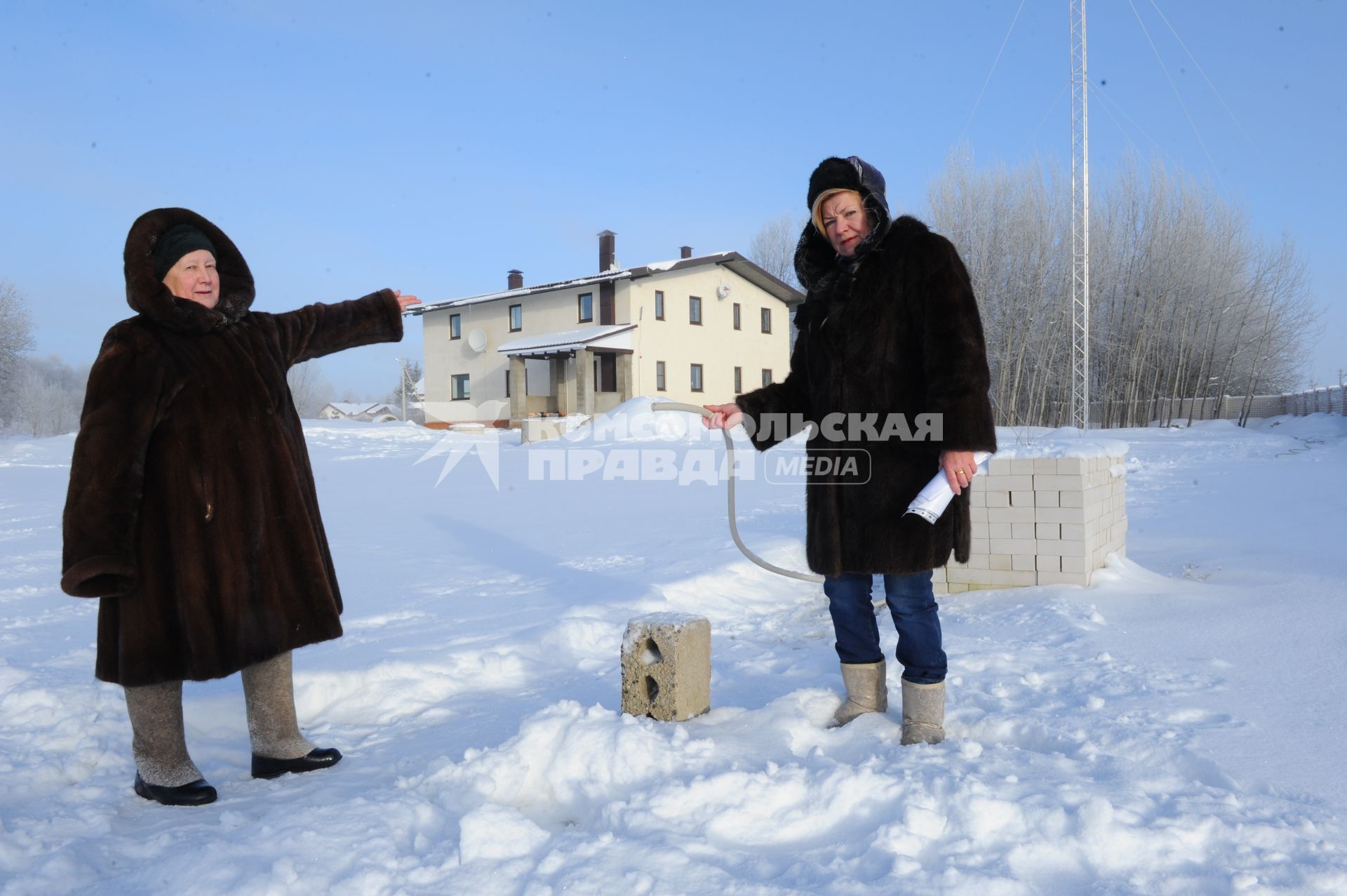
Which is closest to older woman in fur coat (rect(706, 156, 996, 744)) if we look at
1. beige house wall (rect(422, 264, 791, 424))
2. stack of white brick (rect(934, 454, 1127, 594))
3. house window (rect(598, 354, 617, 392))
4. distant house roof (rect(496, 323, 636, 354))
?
stack of white brick (rect(934, 454, 1127, 594))

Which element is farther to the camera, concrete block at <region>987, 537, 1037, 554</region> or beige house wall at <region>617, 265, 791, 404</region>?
beige house wall at <region>617, 265, 791, 404</region>

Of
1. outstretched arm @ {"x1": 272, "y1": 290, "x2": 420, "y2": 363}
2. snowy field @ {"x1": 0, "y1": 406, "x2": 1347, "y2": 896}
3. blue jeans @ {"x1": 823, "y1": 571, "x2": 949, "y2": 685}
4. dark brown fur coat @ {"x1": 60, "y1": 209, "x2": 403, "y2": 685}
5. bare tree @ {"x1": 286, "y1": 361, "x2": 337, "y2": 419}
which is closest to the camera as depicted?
snowy field @ {"x1": 0, "y1": 406, "x2": 1347, "y2": 896}

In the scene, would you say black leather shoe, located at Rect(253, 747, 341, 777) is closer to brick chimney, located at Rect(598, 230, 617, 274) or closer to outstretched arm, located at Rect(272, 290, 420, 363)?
outstretched arm, located at Rect(272, 290, 420, 363)

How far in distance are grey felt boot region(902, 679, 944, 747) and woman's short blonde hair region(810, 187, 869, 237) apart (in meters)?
1.50

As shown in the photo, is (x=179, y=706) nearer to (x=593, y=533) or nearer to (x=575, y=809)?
(x=575, y=809)

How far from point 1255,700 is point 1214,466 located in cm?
1324

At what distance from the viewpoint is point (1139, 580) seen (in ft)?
15.4

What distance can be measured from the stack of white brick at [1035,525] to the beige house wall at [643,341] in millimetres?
20289

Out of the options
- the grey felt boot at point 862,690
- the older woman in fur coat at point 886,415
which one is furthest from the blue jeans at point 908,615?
the grey felt boot at point 862,690

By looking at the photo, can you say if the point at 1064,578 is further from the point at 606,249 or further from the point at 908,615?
the point at 606,249

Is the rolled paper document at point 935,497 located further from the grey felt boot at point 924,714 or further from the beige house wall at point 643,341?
the beige house wall at point 643,341

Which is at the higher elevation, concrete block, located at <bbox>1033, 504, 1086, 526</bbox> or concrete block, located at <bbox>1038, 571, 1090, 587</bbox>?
concrete block, located at <bbox>1033, 504, 1086, 526</bbox>

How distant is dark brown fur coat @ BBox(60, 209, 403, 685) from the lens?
7.33 ft

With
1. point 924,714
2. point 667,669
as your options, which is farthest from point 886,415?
point 667,669
